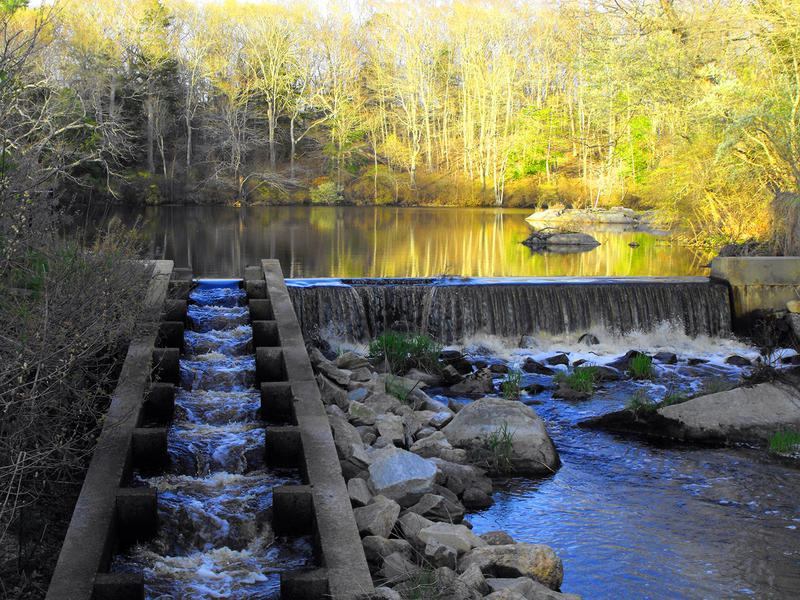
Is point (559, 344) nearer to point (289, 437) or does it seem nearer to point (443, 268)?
point (443, 268)

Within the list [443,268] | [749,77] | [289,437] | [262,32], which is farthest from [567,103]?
[289,437]

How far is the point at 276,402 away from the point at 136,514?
2.08 m

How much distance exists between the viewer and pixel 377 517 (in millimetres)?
5301

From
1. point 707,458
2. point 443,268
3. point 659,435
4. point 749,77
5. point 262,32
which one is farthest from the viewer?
point 262,32

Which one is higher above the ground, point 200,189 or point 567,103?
point 567,103

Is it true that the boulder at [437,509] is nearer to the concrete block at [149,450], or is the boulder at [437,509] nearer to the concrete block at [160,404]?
the concrete block at [149,450]

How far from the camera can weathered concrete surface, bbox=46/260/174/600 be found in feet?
13.7

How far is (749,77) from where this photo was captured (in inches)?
803

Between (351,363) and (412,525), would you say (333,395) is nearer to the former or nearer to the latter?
(351,363)

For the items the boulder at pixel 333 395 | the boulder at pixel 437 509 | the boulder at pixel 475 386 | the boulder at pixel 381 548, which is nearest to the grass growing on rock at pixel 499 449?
the boulder at pixel 437 509

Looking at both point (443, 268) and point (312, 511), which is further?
point (443, 268)

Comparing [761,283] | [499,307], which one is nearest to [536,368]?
[499,307]

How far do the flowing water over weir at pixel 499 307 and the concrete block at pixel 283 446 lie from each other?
259 inches

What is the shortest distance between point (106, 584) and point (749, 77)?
67.5 feet
